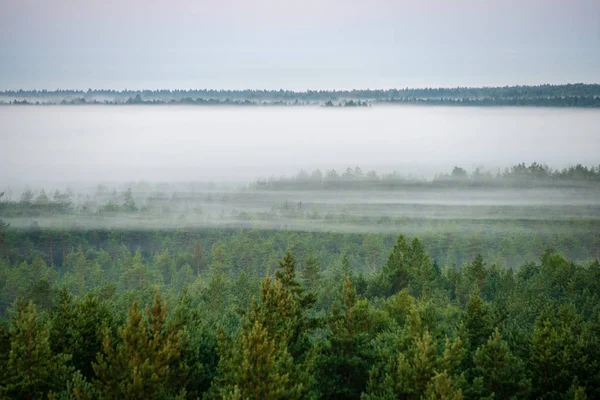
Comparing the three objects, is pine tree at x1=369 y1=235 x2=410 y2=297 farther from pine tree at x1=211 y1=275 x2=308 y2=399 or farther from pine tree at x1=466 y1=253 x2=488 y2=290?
pine tree at x1=211 y1=275 x2=308 y2=399

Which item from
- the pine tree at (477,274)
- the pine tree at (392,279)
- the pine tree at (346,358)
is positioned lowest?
the pine tree at (477,274)

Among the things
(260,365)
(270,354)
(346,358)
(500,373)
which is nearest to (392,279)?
(346,358)

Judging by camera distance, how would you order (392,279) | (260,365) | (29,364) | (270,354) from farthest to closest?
1. (392,279)
2. (29,364)
3. (270,354)
4. (260,365)

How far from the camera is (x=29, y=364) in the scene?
25.5 meters

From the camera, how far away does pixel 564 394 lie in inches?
1107

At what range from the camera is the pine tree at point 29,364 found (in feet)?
82.0

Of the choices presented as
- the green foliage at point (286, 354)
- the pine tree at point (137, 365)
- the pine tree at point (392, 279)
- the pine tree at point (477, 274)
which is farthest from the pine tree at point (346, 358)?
the pine tree at point (477, 274)

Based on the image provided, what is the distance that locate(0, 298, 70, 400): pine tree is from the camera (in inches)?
984

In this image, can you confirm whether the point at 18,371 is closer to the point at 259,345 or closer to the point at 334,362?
the point at 259,345

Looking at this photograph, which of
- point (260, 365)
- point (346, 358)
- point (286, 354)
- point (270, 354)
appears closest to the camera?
point (260, 365)

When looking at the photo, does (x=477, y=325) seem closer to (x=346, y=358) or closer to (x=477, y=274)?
(x=346, y=358)

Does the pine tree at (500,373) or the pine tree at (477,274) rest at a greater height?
the pine tree at (500,373)

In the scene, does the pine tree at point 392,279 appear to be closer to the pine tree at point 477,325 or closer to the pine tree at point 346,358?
the pine tree at point 477,325

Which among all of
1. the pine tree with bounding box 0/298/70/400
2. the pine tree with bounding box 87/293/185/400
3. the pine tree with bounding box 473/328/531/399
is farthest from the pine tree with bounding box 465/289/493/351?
the pine tree with bounding box 0/298/70/400
